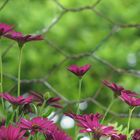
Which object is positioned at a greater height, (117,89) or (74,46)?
(117,89)

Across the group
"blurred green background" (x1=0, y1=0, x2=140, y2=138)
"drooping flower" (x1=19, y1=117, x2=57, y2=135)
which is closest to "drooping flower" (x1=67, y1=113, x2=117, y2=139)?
"drooping flower" (x1=19, y1=117, x2=57, y2=135)

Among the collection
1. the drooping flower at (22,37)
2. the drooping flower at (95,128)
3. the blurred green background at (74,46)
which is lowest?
the blurred green background at (74,46)

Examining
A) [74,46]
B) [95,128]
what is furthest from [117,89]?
[74,46]

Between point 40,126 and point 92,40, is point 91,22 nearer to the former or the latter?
point 92,40

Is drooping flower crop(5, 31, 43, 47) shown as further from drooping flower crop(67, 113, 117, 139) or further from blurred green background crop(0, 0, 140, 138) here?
blurred green background crop(0, 0, 140, 138)

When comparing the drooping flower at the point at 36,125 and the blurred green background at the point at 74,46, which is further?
the blurred green background at the point at 74,46

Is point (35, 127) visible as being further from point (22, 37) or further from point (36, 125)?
point (22, 37)

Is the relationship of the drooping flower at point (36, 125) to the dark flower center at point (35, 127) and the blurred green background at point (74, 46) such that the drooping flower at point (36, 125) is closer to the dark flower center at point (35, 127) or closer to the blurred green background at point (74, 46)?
the dark flower center at point (35, 127)

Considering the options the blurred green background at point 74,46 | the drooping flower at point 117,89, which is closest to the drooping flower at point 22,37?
the drooping flower at point 117,89

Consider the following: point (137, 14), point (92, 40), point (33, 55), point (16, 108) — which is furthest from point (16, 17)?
point (16, 108)
